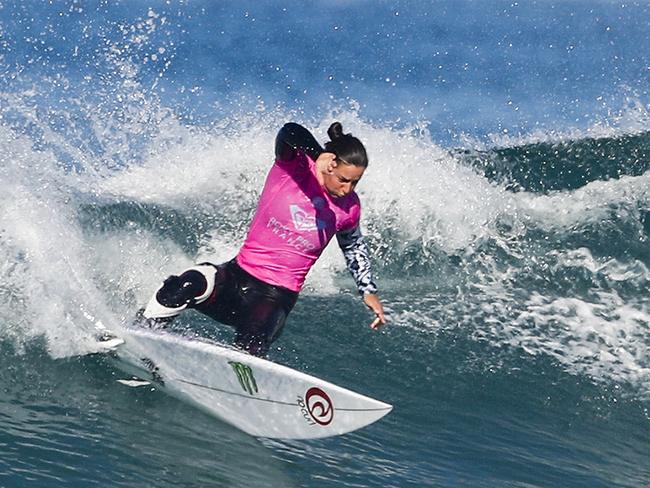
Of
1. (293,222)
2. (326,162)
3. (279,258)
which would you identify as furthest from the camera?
(279,258)

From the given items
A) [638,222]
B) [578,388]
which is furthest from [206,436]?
[638,222]

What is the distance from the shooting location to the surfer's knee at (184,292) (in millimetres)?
6344

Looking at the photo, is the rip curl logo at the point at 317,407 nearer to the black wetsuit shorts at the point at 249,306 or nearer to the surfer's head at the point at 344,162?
the black wetsuit shorts at the point at 249,306

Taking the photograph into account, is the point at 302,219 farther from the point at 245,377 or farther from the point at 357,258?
the point at 245,377

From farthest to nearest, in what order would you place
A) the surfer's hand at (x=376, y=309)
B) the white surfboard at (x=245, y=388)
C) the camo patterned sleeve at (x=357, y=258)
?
the camo patterned sleeve at (x=357, y=258) < the surfer's hand at (x=376, y=309) < the white surfboard at (x=245, y=388)

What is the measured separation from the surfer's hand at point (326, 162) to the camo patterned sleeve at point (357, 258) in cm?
52

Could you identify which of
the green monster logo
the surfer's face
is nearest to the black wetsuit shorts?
the green monster logo

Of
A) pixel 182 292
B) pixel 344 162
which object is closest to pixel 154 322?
pixel 182 292

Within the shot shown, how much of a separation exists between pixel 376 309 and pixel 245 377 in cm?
87

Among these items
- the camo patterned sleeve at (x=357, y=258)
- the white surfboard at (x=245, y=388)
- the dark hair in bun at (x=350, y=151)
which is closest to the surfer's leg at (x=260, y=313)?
the white surfboard at (x=245, y=388)

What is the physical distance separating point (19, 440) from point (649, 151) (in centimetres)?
904

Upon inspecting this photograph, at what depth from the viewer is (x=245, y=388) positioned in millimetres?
6152

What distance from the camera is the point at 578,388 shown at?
779cm

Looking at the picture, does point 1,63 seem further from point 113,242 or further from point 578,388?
point 578,388
